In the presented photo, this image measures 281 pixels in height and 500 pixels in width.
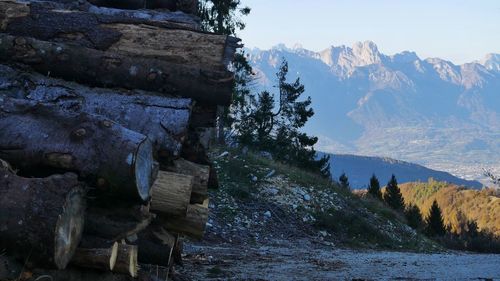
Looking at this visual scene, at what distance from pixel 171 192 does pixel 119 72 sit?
1.41 m

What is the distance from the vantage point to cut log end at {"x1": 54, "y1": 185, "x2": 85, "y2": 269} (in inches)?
150

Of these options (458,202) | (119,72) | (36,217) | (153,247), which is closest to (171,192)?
(153,247)

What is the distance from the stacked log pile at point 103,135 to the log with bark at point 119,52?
0.01 metres

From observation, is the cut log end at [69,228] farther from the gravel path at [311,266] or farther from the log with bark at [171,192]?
the gravel path at [311,266]

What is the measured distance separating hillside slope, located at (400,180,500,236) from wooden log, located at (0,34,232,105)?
78168 millimetres

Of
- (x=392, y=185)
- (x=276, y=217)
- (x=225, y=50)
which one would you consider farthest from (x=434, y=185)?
(x=225, y=50)

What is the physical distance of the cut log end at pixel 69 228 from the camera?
381 cm

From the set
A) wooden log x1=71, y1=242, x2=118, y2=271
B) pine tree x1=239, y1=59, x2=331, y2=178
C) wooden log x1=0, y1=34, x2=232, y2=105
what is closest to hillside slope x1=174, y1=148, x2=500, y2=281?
wooden log x1=0, y1=34, x2=232, y2=105

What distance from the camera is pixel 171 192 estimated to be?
17.4ft

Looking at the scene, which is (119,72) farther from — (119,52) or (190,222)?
(190,222)

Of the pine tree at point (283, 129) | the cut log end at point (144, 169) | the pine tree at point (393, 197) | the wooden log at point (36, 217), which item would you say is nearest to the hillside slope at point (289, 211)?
the cut log end at point (144, 169)

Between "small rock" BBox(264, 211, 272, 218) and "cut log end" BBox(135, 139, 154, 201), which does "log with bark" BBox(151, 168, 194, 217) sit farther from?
"small rock" BBox(264, 211, 272, 218)

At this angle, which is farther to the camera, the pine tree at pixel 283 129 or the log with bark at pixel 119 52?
the pine tree at pixel 283 129

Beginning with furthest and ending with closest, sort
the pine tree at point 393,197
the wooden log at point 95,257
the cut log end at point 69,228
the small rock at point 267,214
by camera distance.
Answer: the pine tree at point 393,197 → the small rock at point 267,214 → the wooden log at point 95,257 → the cut log end at point 69,228
